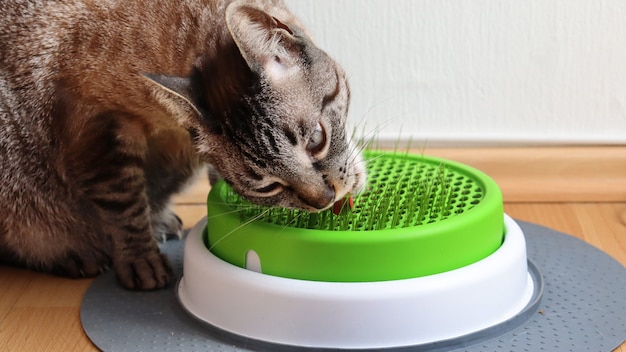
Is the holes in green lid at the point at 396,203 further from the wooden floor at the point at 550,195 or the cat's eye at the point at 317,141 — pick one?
the wooden floor at the point at 550,195

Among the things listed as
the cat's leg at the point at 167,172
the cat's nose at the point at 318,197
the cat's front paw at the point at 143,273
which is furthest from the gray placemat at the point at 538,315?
the cat's nose at the point at 318,197

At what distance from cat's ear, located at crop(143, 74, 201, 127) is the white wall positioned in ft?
2.10

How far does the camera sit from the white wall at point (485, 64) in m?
1.71

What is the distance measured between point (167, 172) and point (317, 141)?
0.46 meters

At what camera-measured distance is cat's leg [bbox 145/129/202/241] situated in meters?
1.43

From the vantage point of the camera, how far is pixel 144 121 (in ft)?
4.39

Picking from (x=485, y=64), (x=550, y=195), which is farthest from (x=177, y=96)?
(x=550, y=195)

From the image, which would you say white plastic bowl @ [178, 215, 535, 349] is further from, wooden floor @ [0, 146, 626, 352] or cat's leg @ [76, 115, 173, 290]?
wooden floor @ [0, 146, 626, 352]

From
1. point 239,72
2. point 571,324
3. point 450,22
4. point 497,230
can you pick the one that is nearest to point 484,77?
point 450,22

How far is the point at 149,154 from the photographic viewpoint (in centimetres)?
145

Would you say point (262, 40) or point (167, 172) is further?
point (167, 172)

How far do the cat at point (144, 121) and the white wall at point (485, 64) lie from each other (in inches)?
17.4

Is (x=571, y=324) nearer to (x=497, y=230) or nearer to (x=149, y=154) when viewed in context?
(x=497, y=230)

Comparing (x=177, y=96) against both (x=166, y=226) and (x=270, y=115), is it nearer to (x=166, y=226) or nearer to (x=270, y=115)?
(x=270, y=115)
